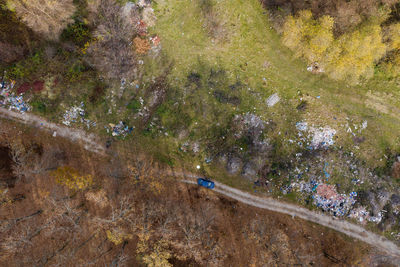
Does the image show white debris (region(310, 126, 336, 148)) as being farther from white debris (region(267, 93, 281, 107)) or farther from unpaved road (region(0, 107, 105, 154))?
unpaved road (region(0, 107, 105, 154))

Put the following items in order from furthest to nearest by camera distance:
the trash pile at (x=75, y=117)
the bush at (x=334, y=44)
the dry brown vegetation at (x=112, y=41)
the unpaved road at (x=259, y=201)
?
1. the trash pile at (x=75, y=117)
2. the dry brown vegetation at (x=112, y=41)
3. the unpaved road at (x=259, y=201)
4. the bush at (x=334, y=44)

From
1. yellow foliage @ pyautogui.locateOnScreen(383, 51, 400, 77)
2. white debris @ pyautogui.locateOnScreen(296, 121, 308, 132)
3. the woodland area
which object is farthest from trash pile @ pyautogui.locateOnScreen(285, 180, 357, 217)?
yellow foliage @ pyautogui.locateOnScreen(383, 51, 400, 77)

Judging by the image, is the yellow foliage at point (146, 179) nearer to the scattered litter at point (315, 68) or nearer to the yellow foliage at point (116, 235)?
the yellow foliage at point (116, 235)

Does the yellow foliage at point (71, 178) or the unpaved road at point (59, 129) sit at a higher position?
the unpaved road at point (59, 129)

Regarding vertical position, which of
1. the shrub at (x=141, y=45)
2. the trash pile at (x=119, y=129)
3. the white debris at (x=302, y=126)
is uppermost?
the shrub at (x=141, y=45)

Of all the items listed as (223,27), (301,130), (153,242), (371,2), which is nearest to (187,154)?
(153,242)

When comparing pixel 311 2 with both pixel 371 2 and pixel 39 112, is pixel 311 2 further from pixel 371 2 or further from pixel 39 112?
pixel 39 112

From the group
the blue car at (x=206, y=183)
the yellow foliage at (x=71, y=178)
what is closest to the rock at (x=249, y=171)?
the blue car at (x=206, y=183)
